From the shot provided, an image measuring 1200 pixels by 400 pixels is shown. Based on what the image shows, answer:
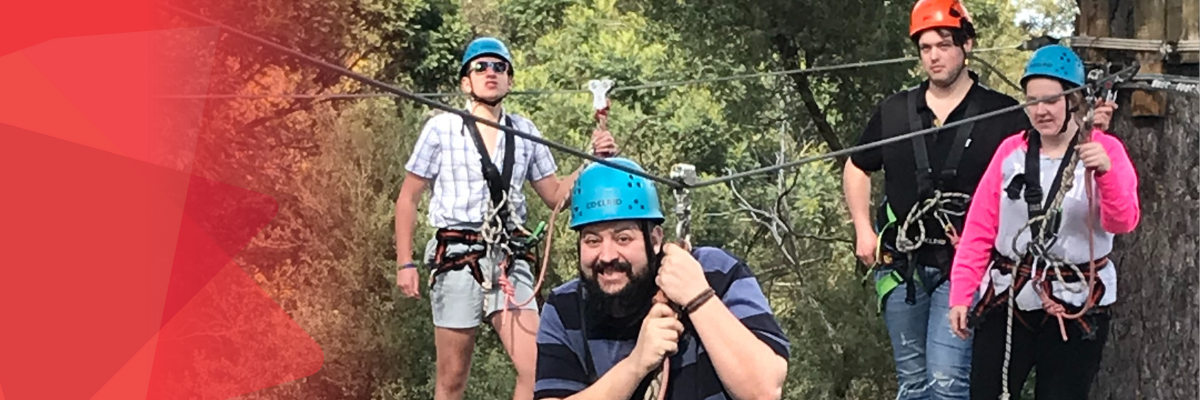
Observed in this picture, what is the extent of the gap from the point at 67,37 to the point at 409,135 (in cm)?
1261

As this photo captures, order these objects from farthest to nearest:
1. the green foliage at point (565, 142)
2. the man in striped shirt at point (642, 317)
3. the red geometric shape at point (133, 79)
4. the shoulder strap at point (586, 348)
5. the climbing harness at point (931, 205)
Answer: the green foliage at point (565, 142) < the red geometric shape at point (133, 79) < the climbing harness at point (931, 205) < the shoulder strap at point (586, 348) < the man in striped shirt at point (642, 317)

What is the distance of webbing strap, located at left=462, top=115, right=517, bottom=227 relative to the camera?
4805 millimetres

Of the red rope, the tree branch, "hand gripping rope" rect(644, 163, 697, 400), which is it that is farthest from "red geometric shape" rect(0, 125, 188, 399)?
the tree branch

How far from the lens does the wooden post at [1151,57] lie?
13.8 ft

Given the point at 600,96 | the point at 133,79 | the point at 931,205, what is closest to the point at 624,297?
the point at 931,205

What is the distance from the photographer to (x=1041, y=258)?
4.00 meters

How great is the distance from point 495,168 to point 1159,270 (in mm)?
2150

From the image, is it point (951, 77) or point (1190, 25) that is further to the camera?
point (951, 77)

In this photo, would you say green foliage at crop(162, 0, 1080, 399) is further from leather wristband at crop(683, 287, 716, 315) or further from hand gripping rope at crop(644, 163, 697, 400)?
leather wristband at crop(683, 287, 716, 315)

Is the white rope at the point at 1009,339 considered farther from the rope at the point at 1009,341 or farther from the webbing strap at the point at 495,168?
the webbing strap at the point at 495,168

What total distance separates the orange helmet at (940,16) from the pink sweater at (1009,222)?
40 centimetres

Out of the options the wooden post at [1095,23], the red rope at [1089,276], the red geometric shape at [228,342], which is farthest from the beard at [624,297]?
the red geometric shape at [228,342]

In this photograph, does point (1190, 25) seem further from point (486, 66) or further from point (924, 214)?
point (486, 66)

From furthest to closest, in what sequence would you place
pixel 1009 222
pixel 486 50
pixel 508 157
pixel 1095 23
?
pixel 508 157 → pixel 486 50 → pixel 1095 23 → pixel 1009 222
